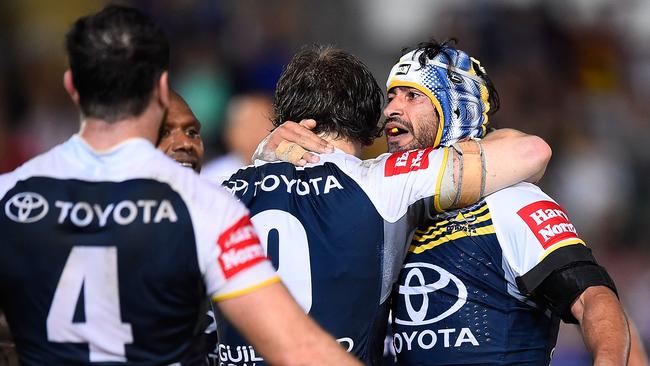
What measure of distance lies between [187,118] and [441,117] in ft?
3.84

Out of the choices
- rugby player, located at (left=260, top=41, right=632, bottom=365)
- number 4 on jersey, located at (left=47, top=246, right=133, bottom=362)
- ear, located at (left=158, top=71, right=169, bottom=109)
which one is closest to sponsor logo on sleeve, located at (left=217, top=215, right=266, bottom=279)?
number 4 on jersey, located at (left=47, top=246, right=133, bottom=362)

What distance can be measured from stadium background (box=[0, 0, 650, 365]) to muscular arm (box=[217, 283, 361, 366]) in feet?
26.0

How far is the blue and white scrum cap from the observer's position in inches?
183

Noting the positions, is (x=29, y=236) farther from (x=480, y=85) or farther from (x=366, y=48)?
(x=366, y=48)

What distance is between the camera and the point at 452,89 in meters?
4.66

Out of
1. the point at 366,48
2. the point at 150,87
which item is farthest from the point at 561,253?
the point at 366,48

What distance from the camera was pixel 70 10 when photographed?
39.1 ft

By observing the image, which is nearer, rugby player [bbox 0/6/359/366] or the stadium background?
rugby player [bbox 0/6/359/366]

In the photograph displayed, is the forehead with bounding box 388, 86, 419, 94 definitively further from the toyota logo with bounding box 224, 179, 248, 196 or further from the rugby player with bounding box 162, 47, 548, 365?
the toyota logo with bounding box 224, 179, 248, 196

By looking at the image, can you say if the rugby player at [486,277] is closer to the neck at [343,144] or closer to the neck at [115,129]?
the neck at [343,144]

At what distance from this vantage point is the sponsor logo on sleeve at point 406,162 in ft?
13.4

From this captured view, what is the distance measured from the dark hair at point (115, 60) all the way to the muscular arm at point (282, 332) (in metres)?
0.71

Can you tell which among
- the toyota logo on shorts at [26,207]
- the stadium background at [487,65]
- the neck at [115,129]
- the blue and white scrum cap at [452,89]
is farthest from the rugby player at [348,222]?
the stadium background at [487,65]

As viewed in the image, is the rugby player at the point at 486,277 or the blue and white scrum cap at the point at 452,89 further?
the blue and white scrum cap at the point at 452,89
